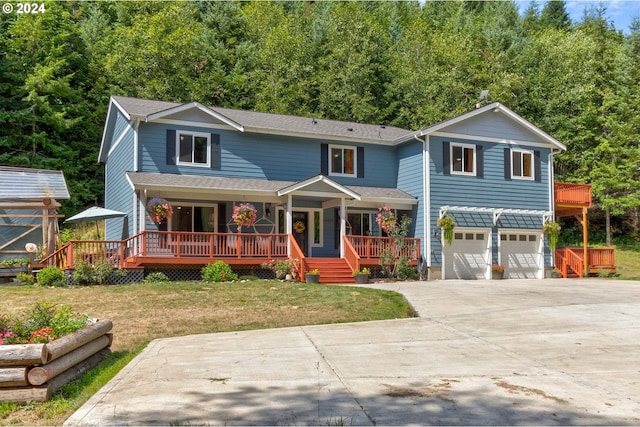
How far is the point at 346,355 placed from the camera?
8484 millimetres

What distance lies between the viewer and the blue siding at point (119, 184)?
20875mm

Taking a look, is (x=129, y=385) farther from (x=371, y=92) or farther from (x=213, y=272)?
(x=371, y=92)

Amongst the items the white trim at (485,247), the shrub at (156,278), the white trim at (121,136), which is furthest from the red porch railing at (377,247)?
the white trim at (121,136)

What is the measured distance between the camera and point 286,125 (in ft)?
76.9

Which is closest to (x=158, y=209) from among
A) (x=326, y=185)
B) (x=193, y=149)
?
(x=193, y=149)

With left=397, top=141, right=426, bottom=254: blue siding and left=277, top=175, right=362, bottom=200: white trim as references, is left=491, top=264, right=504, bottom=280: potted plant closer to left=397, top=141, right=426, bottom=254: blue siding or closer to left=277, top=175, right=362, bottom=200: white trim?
left=397, top=141, right=426, bottom=254: blue siding

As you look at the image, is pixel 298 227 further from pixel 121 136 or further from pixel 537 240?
pixel 537 240

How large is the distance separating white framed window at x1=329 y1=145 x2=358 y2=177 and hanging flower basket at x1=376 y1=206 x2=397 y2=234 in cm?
266

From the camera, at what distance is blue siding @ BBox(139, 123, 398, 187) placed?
20.4 meters

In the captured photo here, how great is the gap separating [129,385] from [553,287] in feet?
48.5

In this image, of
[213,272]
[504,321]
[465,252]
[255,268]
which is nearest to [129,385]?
[504,321]

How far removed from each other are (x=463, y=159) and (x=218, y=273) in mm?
11015

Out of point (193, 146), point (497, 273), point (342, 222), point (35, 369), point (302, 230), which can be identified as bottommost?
point (35, 369)

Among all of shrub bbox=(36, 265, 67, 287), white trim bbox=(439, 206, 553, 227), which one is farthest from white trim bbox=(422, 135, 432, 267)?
shrub bbox=(36, 265, 67, 287)
